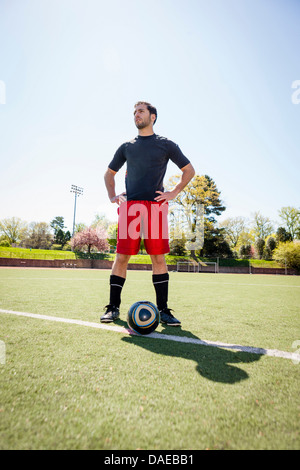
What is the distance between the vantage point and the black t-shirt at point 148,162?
310cm

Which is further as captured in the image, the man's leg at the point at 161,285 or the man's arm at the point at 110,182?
the man's arm at the point at 110,182

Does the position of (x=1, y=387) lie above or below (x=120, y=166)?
below

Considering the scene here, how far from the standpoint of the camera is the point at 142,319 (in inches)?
90.4

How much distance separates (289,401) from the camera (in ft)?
3.82

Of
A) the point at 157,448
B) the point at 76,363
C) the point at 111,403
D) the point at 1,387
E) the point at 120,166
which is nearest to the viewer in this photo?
the point at 157,448

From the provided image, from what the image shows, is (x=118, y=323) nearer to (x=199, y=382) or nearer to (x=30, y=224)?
(x=199, y=382)

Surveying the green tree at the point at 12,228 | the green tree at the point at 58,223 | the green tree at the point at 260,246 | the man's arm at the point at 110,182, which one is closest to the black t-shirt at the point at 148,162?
the man's arm at the point at 110,182

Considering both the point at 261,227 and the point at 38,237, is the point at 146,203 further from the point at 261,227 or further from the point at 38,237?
the point at 38,237

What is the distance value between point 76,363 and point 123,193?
222 centimetres

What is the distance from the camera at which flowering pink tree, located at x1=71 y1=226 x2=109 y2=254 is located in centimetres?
5269

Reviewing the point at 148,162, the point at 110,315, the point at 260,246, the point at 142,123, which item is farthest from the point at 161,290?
the point at 260,246

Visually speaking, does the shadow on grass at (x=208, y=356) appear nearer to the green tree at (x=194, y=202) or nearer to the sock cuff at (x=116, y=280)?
the sock cuff at (x=116, y=280)

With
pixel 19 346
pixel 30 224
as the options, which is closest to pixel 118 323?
pixel 19 346

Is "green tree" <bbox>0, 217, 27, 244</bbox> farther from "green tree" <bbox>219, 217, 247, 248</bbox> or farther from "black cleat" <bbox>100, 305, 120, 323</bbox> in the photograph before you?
"black cleat" <bbox>100, 305, 120, 323</bbox>
